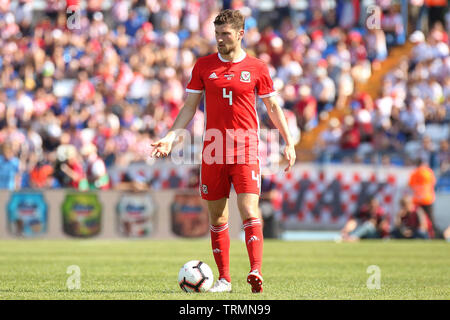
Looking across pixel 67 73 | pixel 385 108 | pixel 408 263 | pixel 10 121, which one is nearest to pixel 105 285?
pixel 408 263

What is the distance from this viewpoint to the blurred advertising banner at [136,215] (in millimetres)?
21312

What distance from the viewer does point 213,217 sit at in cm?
906

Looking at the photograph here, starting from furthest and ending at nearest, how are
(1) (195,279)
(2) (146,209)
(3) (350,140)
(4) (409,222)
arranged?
(3) (350,140) → (2) (146,209) → (4) (409,222) → (1) (195,279)

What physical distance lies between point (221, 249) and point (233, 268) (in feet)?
11.4

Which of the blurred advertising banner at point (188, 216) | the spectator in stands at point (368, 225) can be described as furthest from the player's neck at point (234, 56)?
the spectator in stands at point (368, 225)

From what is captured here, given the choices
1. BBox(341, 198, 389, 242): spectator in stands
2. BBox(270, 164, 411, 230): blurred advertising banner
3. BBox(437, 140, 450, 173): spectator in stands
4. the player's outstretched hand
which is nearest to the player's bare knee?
the player's outstretched hand

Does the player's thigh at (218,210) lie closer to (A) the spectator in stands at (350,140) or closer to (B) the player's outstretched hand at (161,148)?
(B) the player's outstretched hand at (161,148)

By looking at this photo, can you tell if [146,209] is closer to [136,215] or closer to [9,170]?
[136,215]

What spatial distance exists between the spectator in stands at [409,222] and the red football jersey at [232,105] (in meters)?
12.6

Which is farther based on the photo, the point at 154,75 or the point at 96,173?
the point at 154,75

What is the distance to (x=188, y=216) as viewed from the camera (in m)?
21.3

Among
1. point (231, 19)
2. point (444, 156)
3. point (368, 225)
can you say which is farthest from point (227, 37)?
point (444, 156)

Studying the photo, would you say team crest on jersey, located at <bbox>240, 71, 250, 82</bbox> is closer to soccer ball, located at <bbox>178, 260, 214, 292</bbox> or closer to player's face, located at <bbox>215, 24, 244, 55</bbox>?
player's face, located at <bbox>215, 24, 244, 55</bbox>

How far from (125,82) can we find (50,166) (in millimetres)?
4913
